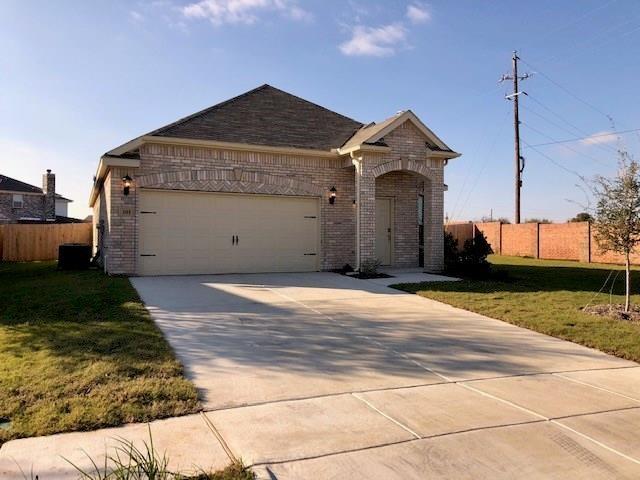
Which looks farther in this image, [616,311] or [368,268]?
[368,268]

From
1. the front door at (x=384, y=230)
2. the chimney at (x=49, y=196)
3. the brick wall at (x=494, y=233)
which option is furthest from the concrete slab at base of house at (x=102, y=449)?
the chimney at (x=49, y=196)

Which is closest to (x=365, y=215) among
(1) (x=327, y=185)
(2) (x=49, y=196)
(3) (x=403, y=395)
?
(1) (x=327, y=185)

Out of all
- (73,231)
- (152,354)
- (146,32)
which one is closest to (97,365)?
(152,354)

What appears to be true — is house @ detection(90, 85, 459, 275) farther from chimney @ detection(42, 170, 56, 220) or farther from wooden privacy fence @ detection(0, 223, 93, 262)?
chimney @ detection(42, 170, 56, 220)

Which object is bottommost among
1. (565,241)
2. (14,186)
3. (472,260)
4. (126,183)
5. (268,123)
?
(472,260)

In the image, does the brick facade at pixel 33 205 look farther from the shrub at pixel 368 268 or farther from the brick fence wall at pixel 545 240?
the shrub at pixel 368 268

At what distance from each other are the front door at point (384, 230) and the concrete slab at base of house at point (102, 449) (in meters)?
11.9

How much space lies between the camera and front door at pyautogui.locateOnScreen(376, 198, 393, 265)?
15102mm

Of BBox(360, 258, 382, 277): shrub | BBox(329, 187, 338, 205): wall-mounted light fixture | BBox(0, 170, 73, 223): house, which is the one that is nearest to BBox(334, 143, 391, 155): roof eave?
BBox(329, 187, 338, 205): wall-mounted light fixture

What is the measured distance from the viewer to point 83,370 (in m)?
4.73

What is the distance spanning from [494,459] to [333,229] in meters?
11.3

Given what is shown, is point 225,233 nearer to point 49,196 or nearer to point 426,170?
point 426,170

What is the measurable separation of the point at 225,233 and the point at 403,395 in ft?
32.1

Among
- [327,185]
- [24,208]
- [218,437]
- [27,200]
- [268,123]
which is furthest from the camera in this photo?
[27,200]
